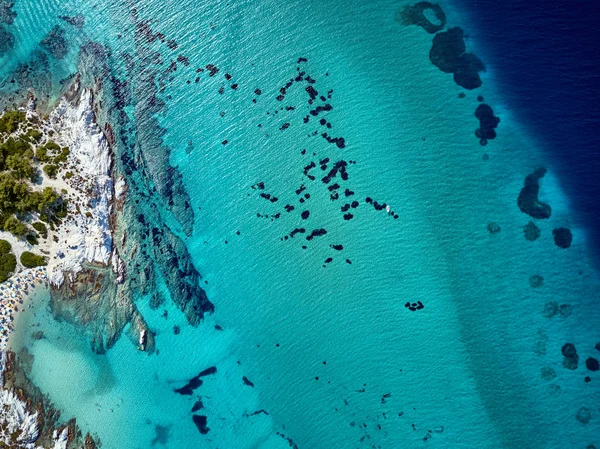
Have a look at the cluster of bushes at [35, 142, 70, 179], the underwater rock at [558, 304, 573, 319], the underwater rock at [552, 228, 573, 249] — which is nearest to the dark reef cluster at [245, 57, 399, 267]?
the underwater rock at [552, 228, 573, 249]

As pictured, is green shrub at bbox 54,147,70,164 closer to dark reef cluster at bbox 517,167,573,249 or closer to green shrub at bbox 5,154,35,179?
green shrub at bbox 5,154,35,179

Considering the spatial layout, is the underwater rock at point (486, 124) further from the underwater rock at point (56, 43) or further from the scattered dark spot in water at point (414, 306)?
the underwater rock at point (56, 43)

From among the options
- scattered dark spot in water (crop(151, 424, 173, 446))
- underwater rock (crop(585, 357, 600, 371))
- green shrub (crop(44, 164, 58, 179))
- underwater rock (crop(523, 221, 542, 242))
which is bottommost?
underwater rock (crop(585, 357, 600, 371))

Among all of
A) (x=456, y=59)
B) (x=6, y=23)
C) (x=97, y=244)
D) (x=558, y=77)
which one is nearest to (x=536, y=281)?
(x=558, y=77)

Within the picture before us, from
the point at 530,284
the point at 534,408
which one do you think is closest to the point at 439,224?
the point at 530,284

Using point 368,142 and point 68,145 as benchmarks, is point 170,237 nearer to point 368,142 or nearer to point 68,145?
point 68,145

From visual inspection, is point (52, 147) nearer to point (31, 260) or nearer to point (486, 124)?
point (31, 260)
